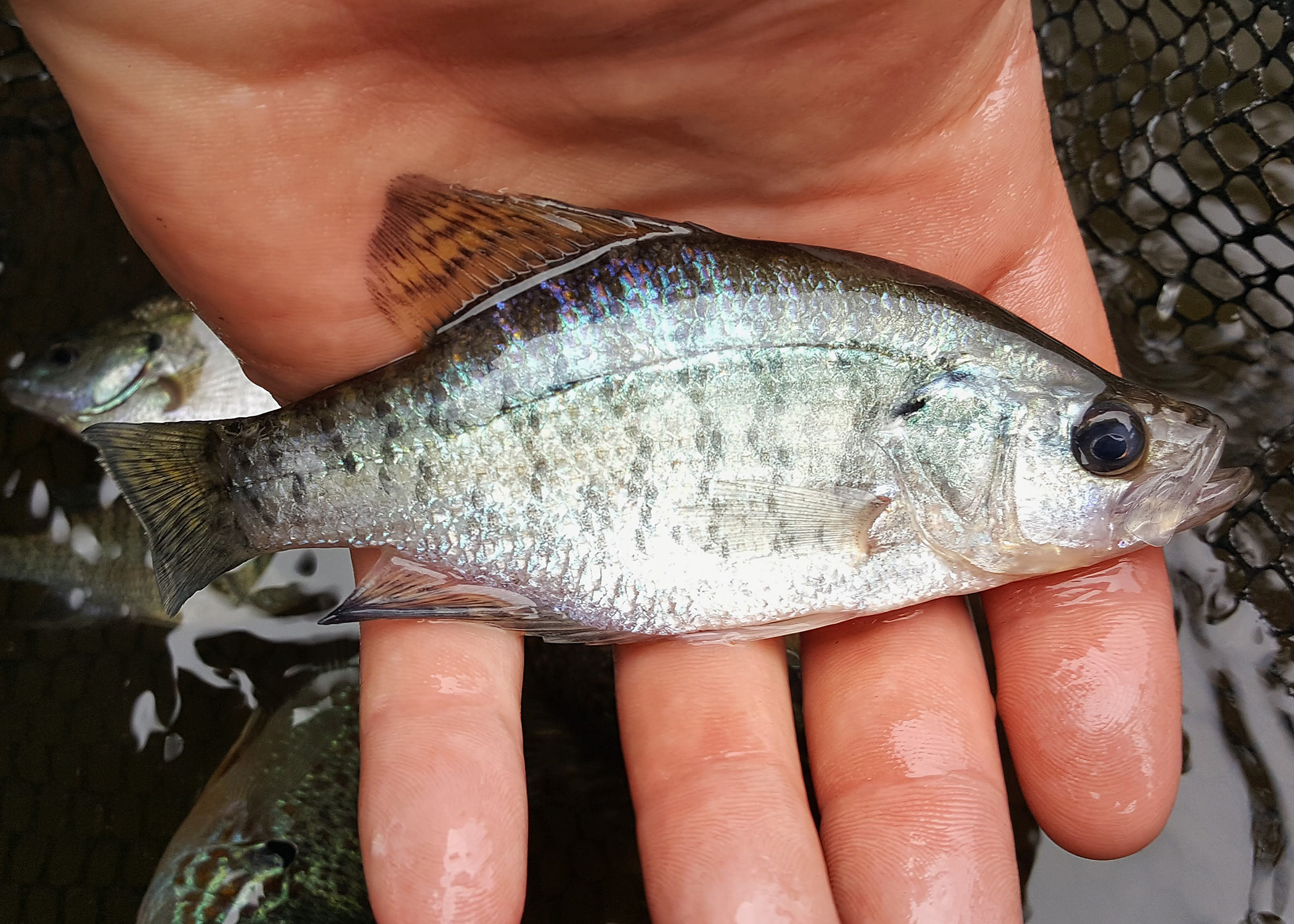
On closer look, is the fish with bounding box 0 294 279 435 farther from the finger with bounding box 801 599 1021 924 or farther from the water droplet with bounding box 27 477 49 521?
the finger with bounding box 801 599 1021 924

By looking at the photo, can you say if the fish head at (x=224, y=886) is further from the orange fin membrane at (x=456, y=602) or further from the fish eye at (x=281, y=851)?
the orange fin membrane at (x=456, y=602)

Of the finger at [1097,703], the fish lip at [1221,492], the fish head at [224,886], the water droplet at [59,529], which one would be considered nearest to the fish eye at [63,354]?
the water droplet at [59,529]

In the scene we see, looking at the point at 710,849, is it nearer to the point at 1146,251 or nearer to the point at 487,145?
the point at 487,145

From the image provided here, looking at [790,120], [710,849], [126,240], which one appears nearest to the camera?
[710,849]

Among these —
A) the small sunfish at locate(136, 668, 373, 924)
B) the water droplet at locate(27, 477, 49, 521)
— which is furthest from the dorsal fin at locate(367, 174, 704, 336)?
the water droplet at locate(27, 477, 49, 521)

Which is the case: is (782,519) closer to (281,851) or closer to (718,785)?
(718,785)

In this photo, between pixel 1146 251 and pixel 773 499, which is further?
pixel 1146 251

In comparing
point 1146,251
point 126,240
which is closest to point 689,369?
point 1146,251
